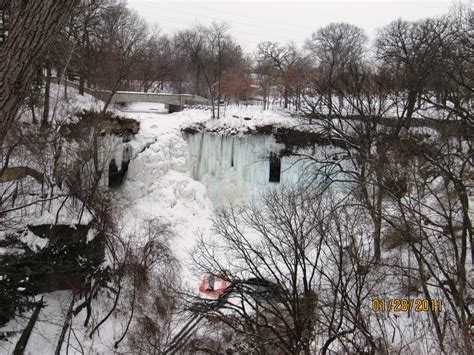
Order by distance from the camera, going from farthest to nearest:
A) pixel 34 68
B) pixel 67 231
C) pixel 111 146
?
pixel 111 146 < pixel 67 231 < pixel 34 68

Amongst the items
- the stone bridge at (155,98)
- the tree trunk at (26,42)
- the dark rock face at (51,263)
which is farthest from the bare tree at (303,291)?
the stone bridge at (155,98)

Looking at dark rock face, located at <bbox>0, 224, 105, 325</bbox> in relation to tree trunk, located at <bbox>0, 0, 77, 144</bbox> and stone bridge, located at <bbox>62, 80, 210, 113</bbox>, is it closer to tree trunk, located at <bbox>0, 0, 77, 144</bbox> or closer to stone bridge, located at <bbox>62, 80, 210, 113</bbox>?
tree trunk, located at <bbox>0, 0, 77, 144</bbox>

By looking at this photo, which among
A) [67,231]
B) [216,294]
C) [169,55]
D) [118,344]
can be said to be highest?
[169,55]

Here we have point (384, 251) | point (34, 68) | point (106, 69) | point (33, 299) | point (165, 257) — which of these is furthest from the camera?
point (106, 69)

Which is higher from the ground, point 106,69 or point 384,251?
point 106,69

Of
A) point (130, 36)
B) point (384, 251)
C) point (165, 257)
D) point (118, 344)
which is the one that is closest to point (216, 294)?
point (165, 257)

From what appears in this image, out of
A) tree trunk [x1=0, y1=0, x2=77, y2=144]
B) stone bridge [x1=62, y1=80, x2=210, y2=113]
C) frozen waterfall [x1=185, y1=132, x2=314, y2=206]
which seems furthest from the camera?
stone bridge [x1=62, y1=80, x2=210, y2=113]

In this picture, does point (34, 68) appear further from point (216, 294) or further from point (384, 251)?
point (384, 251)

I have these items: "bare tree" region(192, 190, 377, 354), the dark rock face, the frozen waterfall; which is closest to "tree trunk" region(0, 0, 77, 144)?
"bare tree" region(192, 190, 377, 354)

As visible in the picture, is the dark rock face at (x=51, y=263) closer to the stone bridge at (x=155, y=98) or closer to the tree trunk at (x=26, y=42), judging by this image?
the tree trunk at (x=26, y=42)
